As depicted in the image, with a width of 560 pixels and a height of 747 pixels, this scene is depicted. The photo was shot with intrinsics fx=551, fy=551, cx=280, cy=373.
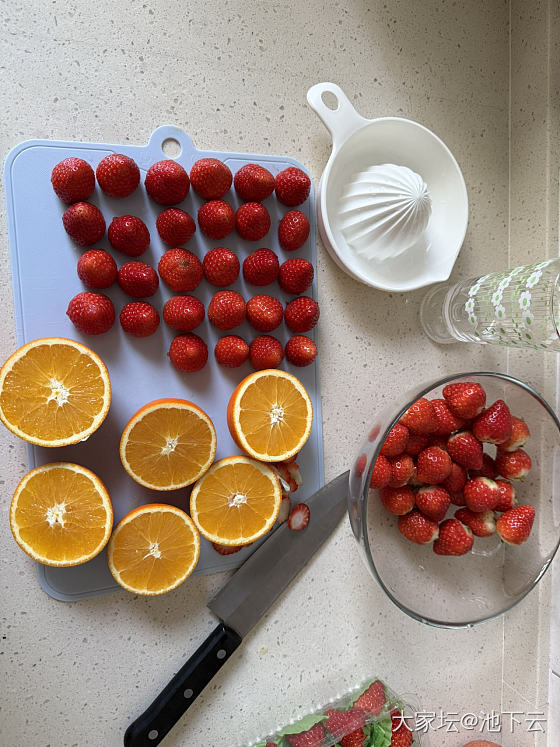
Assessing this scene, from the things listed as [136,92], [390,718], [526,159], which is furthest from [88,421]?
[526,159]

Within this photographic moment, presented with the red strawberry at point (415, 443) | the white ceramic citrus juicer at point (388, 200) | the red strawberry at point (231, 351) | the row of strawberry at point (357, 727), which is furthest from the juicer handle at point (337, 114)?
the row of strawberry at point (357, 727)

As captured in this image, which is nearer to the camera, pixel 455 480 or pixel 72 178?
pixel 72 178

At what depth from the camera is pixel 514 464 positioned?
819 millimetres

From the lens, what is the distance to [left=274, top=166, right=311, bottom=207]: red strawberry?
0.79 meters

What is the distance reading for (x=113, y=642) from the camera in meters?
0.80

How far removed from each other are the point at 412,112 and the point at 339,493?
2.03ft

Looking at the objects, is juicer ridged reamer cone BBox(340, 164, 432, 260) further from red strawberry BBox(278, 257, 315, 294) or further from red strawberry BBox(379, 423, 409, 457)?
red strawberry BBox(379, 423, 409, 457)

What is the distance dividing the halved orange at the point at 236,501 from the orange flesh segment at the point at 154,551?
0.10 feet

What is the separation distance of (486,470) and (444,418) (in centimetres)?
11

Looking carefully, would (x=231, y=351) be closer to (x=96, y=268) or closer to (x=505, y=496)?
(x=96, y=268)

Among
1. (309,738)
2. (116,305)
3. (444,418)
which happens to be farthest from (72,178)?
(309,738)

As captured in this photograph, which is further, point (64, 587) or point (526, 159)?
point (526, 159)

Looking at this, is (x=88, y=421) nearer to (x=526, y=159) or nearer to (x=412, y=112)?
(x=412, y=112)

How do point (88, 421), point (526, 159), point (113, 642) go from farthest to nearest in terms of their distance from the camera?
point (526, 159)
point (113, 642)
point (88, 421)
